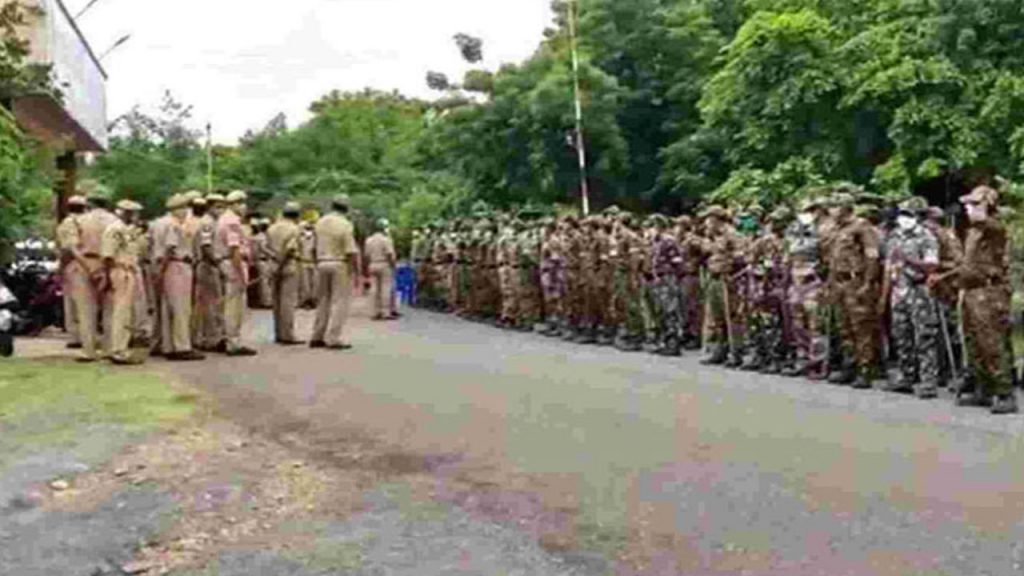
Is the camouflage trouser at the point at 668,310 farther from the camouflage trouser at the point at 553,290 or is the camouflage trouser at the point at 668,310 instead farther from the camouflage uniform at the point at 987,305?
the camouflage uniform at the point at 987,305

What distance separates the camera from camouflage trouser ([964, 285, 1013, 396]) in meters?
12.5

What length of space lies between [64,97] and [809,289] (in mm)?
12180

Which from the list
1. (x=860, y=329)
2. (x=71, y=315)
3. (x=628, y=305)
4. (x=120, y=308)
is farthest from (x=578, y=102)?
(x=860, y=329)

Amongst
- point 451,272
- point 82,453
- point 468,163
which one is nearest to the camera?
point 82,453

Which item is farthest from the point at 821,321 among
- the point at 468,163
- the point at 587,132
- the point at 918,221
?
the point at 468,163

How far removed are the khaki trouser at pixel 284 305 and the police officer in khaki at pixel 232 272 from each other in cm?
112

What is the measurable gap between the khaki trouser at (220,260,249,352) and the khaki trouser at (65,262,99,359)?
152 centimetres

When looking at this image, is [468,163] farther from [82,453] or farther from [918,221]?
[82,453]

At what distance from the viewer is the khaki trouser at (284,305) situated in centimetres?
1997

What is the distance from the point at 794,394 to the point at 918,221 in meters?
1.80

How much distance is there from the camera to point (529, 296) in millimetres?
23875

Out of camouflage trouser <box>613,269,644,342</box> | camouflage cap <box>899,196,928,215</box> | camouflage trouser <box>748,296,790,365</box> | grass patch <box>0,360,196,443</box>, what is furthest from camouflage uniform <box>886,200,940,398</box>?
grass patch <box>0,360,196,443</box>

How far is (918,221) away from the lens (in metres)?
13.9

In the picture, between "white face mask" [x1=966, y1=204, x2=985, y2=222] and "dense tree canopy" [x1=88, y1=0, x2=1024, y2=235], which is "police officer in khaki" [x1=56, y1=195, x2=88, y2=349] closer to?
"white face mask" [x1=966, y1=204, x2=985, y2=222]
